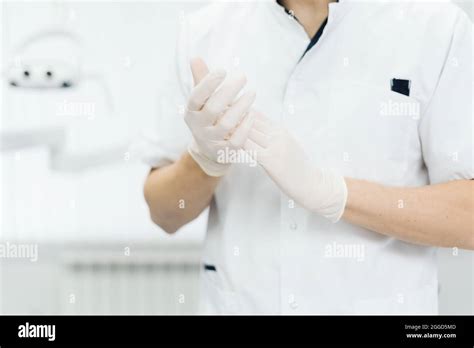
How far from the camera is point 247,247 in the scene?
1.18m

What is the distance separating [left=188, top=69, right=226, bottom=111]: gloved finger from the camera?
963 mm

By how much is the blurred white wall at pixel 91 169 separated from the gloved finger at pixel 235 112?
100cm

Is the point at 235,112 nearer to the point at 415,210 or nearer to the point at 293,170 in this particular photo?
the point at 293,170

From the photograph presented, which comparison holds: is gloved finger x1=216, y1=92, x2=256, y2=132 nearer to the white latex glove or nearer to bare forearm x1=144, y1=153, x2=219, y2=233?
the white latex glove

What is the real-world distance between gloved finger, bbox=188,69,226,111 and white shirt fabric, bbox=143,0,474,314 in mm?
186

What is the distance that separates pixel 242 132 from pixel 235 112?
0.12ft

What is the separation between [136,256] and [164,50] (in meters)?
0.65

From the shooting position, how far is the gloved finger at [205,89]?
963 millimetres

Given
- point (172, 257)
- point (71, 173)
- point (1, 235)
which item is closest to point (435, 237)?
point (172, 257)

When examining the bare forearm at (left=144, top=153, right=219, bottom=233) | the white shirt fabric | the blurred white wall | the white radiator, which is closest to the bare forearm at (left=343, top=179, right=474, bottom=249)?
the white shirt fabric

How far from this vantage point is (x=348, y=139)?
44.2 inches

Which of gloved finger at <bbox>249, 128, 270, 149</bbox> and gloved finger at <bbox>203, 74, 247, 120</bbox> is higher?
gloved finger at <bbox>203, 74, 247, 120</bbox>

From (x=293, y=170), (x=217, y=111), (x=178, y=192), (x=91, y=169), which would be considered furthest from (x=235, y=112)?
(x=91, y=169)

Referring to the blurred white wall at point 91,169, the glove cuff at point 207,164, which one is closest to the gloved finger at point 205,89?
the glove cuff at point 207,164
